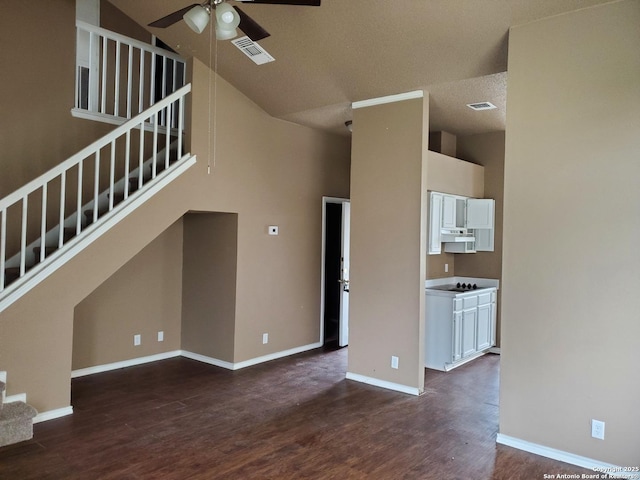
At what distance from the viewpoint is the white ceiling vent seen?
4641mm

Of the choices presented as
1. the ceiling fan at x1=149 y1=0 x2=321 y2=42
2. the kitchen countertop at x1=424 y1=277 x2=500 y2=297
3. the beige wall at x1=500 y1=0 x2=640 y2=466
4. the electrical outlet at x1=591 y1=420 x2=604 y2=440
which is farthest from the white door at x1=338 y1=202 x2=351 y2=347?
the ceiling fan at x1=149 y1=0 x2=321 y2=42

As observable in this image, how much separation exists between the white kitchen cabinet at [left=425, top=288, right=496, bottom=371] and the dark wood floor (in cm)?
35

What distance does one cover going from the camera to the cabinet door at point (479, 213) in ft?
21.5

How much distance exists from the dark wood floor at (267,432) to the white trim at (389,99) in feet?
9.86

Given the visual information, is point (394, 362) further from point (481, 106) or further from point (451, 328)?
point (481, 106)

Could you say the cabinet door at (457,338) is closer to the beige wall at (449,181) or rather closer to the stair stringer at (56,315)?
the beige wall at (449,181)

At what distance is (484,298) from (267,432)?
366 cm

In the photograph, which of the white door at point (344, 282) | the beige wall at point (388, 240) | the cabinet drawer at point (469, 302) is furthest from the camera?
the white door at point (344, 282)

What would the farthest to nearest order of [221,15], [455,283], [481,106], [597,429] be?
[455,283]
[481,106]
[597,429]
[221,15]

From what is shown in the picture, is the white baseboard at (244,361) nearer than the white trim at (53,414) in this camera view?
No

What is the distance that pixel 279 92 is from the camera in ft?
17.5

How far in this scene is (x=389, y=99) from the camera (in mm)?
4906

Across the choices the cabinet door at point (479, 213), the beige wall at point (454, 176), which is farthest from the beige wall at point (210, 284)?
the cabinet door at point (479, 213)

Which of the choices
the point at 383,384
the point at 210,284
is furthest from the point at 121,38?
the point at 383,384
